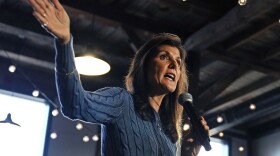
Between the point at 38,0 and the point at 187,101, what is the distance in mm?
535

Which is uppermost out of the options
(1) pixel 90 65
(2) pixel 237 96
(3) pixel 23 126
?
(2) pixel 237 96

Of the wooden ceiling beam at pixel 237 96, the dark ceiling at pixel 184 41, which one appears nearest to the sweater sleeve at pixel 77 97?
the dark ceiling at pixel 184 41

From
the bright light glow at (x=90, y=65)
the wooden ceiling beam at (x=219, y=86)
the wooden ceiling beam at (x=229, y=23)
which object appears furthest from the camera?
the wooden ceiling beam at (x=219, y=86)

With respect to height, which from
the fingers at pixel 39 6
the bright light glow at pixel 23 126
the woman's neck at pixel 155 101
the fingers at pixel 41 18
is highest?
the bright light glow at pixel 23 126

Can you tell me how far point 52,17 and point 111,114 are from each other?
305 mm

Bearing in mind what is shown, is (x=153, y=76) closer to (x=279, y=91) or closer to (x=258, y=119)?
(x=279, y=91)

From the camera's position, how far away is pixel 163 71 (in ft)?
4.57

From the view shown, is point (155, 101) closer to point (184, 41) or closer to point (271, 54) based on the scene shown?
point (184, 41)

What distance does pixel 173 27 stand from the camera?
602 cm

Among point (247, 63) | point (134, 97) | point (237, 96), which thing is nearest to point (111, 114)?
point (134, 97)

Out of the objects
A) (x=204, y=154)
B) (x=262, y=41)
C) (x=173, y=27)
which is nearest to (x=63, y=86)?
(x=173, y=27)

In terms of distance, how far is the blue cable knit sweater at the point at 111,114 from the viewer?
3.82 ft

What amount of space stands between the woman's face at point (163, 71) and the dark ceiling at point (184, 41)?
142 inches

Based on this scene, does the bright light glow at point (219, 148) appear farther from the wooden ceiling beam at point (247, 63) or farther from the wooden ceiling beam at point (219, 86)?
the wooden ceiling beam at point (247, 63)
